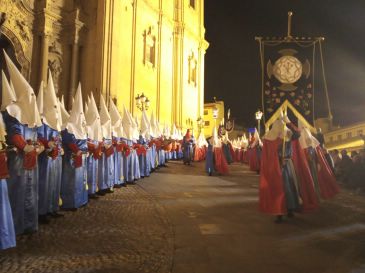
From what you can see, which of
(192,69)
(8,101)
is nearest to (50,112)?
(8,101)

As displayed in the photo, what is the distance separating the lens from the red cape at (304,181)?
25.3 ft

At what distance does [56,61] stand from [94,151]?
13374mm

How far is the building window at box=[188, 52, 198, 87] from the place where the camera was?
37.3m

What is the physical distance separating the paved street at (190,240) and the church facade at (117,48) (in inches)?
484

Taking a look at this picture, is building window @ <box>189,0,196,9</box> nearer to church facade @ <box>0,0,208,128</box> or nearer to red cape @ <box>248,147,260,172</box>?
church facade @ <box>0,0,208,128</box>

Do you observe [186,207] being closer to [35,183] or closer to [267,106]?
[35,183]

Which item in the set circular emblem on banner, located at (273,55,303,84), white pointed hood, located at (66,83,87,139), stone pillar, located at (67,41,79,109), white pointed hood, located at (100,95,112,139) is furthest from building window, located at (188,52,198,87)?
white pointed hood, located at (66,83,87,139)

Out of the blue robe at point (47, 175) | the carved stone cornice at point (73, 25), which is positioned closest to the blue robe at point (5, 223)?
the blue robe at point (47, 175)

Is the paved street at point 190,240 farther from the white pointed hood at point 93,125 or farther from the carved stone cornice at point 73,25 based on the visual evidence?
the carved stone cornice at point 73,25

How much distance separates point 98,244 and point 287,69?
1396cm

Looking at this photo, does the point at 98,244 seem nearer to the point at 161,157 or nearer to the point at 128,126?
the point at 128,126

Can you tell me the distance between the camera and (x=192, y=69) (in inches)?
1497

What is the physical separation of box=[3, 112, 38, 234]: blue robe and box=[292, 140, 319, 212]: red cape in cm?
545

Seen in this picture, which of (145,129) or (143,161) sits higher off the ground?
(145,129)
